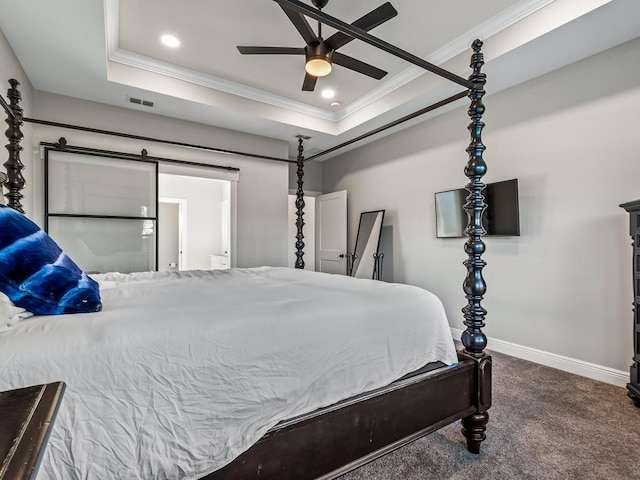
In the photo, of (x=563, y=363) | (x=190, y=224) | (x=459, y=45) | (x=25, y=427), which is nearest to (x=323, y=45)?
(x=459, y=45)

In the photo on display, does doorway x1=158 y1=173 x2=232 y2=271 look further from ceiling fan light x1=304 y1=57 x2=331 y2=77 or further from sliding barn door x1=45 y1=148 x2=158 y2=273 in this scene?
ceiling fan light x1=304 y1=57 x2=331 y2=77

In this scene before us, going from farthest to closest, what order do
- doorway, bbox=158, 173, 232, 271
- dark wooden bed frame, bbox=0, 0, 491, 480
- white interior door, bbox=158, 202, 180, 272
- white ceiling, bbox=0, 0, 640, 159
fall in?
white interior door, bbox=158, 202, 180, 272, doorway, bbox=158, 173, 232, 271, white ceiling, bbox=0, 0, 640, 159, dark wooden bed frame, bbox=0, 0, 491, 480

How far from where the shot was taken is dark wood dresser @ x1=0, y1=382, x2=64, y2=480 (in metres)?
0.42

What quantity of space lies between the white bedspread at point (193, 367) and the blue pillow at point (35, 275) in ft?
0.26

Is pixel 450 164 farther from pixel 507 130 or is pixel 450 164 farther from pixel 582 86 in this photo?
pixel 582 86

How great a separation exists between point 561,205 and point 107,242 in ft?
15.1

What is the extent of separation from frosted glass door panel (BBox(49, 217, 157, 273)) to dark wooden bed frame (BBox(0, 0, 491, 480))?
5.21 ft

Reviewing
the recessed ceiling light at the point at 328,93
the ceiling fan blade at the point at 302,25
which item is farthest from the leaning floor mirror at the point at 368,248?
the ceiling fan blade at the point at 302,25

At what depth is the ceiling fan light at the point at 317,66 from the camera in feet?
8.28

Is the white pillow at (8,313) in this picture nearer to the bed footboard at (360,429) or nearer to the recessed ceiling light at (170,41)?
the bed footboard at (360,429)

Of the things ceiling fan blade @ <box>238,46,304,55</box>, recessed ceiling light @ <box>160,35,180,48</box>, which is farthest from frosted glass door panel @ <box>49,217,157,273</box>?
ceiling fan blade @ <box>238,46,304,55</box>

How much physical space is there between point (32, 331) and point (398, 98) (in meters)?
3.83

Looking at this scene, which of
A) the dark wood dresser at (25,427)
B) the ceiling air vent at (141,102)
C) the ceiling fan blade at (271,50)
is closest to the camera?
the dark wood dresser at (25,427)

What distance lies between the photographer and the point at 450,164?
3.98m
